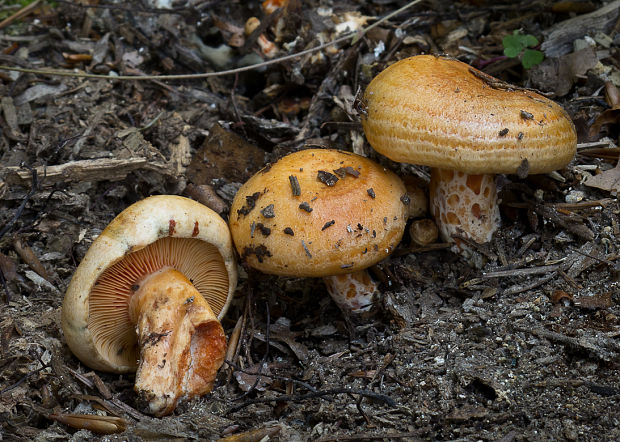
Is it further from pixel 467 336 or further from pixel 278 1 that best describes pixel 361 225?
pixel 278 1

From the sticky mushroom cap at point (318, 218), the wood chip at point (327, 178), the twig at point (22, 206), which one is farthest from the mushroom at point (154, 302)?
the twig at point (22, 206)

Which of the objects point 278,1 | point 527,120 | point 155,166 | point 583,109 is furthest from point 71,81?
point 583,109

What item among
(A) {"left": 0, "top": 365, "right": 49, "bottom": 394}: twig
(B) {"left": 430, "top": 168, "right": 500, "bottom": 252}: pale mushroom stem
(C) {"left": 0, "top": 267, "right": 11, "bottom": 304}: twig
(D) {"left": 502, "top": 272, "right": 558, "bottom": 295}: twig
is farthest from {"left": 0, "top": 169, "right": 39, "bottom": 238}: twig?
(D) {"left": 502, "top": 272, "right": 558, "bottom": 295}: twig

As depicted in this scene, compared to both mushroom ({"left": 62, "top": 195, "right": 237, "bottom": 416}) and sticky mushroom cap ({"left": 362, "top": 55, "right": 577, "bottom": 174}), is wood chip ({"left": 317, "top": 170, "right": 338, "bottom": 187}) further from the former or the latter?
mushroom ({"left": 62, "top": 195, "right": 237, "bottom": 416})

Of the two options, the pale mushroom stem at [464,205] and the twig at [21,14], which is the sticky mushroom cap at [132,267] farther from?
the twig at [21,14]

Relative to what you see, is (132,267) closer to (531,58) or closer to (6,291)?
(6,291)

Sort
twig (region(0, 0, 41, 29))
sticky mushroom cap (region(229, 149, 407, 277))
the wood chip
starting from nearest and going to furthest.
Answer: sticky mushroom cap (region(229, 149, 407, 277)) < the wood chip < twig (region(0, 0, 41, 29))
